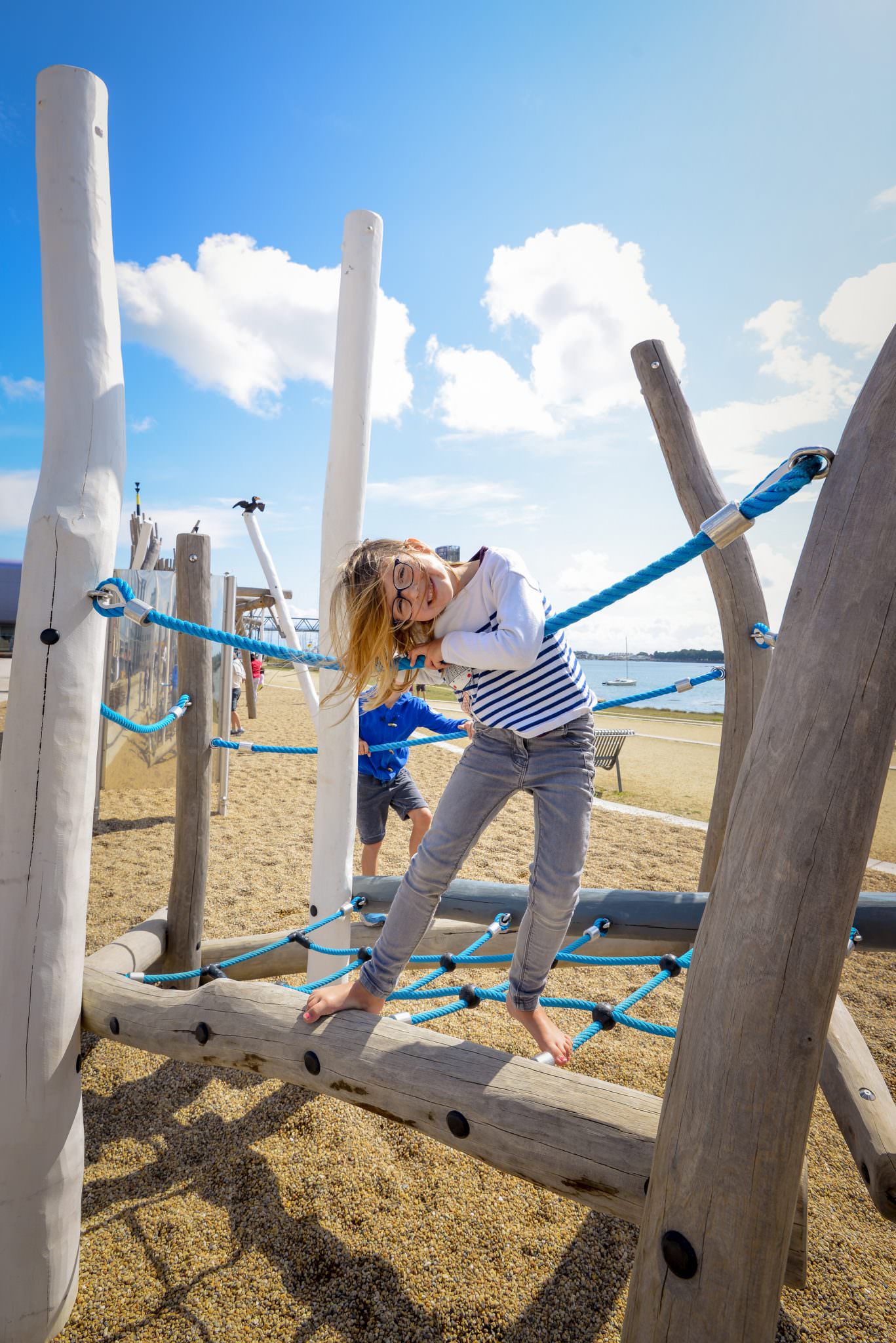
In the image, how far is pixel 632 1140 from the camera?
115cm

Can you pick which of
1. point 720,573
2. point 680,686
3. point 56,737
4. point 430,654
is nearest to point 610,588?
point 430,654

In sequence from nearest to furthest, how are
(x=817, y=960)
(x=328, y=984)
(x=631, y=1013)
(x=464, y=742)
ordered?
(x=817, y=960) < (x=328, y=984) < (x=631, y=1013) < (x=464, y=742)

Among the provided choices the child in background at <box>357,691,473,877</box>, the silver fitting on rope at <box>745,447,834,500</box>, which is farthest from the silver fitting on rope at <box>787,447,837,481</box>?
the child in background at <box>357,691,473,877</box>

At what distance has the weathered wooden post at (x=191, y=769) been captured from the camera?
2830 millimetres

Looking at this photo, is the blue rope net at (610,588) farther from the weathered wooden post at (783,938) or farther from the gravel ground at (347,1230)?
the gravel ground at (347,1230)

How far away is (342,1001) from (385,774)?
2.34 meters

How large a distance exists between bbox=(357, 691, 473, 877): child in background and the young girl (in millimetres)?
2168

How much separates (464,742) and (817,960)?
42.8 feet

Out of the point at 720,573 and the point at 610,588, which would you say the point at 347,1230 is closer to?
the point at 610,588

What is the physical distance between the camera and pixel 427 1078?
139 centimetres

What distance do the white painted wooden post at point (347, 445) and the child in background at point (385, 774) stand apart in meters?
1.46

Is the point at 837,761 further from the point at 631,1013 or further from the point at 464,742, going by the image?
the point at 464,742

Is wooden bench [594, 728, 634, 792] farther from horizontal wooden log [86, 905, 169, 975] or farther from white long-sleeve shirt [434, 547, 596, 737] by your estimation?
white long-sleeve shirt [434, 547, 596, 737]

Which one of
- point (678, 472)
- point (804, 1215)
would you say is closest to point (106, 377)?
point (678, 472)
